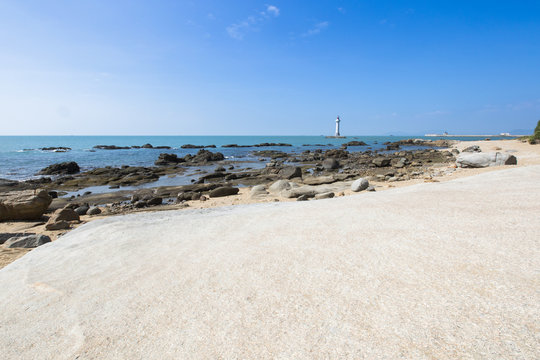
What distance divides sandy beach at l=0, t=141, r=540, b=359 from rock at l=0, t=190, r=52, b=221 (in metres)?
7.37

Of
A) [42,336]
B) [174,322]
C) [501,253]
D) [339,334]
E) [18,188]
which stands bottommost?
[18,188]

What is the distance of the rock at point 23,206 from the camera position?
30.6 feet

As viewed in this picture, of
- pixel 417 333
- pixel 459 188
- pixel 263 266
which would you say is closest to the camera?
pixel 417 333

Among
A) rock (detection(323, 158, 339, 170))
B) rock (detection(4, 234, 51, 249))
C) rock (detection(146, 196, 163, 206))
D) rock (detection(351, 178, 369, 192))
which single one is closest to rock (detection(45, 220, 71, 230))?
rock (detection(4, 234, 51, 249))

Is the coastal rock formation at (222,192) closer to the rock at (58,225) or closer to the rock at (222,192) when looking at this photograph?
the rock at (222,192)

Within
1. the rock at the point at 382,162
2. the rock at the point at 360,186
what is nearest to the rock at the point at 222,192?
the rock at the point at 360,186

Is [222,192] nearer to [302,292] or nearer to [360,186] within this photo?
[360,186]

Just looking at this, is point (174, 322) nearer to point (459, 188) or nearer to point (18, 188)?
point (459, 188)

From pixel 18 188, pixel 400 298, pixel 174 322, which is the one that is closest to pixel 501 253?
pixel 400 298

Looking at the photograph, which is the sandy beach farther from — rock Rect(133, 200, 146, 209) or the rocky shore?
rock Rect(133, 200, 146, 209)

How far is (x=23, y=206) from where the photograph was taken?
9.43m

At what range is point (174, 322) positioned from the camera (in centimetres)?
194

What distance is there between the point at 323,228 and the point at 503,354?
89.4 inches

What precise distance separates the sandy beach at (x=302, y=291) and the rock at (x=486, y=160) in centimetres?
1128
